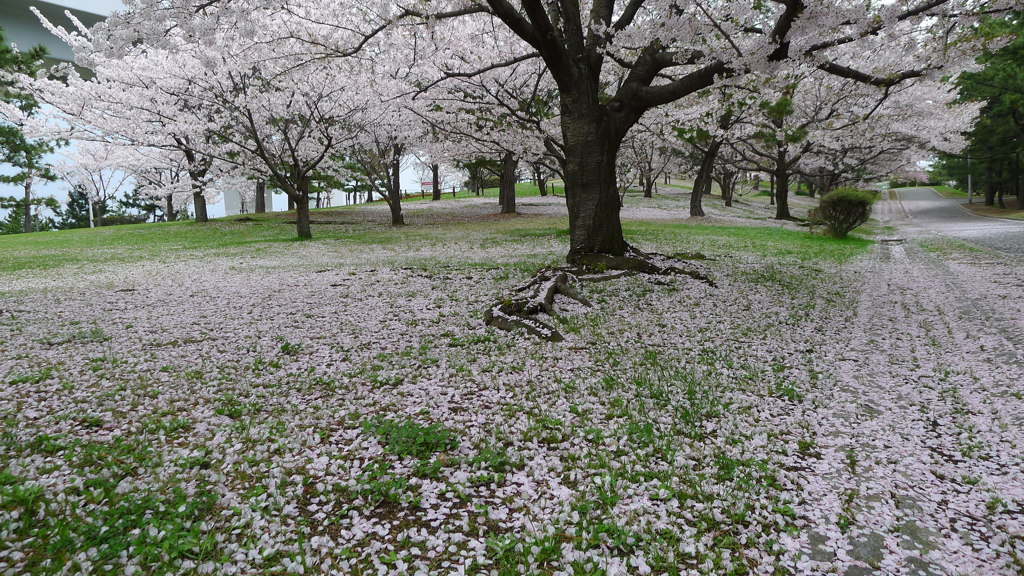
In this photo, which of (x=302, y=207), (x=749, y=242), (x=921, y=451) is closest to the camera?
(x=921, y=451)

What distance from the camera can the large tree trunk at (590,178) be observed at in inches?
385

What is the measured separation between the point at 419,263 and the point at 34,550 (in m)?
11.1

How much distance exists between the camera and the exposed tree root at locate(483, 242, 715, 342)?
690cm

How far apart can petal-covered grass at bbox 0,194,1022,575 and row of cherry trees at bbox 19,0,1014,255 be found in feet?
14.2

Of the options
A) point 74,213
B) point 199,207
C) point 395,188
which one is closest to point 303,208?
point 395,188

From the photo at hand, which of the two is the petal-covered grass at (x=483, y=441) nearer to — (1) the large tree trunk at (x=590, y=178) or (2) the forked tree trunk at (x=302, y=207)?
(1) the large tree trunk at (x=590, y=178)

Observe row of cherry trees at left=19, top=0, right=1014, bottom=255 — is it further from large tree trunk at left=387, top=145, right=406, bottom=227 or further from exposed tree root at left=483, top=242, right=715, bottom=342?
exposed tree root at left=483, top=242, right=715, bottom=342

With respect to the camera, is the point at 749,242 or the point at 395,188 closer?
the point at 749,242

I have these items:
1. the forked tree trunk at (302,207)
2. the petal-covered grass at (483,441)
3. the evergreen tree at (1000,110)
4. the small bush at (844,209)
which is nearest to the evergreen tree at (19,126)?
the forked tree trunk at (302,207)

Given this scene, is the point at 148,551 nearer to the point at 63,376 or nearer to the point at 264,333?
the point at 63,376

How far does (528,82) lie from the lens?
20.1m

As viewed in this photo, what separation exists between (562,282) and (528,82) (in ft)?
46.3

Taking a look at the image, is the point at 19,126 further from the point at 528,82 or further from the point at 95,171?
the point at 528,82

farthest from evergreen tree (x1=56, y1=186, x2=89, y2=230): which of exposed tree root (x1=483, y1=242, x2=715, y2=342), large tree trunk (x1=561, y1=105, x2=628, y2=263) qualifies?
exposed tree root (x1=483, y1=242, x2=715, y2=342)
